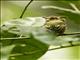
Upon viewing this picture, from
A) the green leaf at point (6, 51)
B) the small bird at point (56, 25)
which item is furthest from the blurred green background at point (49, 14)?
the green leaf at point (6, 51)

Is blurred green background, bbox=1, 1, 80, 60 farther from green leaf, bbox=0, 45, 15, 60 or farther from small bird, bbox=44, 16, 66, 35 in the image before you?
green leaf, bbox=0, 45, 15, 60

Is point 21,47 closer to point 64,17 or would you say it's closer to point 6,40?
point 6,40

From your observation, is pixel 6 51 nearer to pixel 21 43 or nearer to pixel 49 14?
pixel 21 43

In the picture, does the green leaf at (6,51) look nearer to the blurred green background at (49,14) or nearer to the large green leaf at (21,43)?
the large green leaf at (21,43)

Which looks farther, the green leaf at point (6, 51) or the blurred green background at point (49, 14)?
the blurred green background at point (49, 14)

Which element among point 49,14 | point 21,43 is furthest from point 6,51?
point 49,14

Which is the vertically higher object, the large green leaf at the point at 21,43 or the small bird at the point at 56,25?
the small bird at the point at 56,25

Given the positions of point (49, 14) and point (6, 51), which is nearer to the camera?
point (6, 51)
